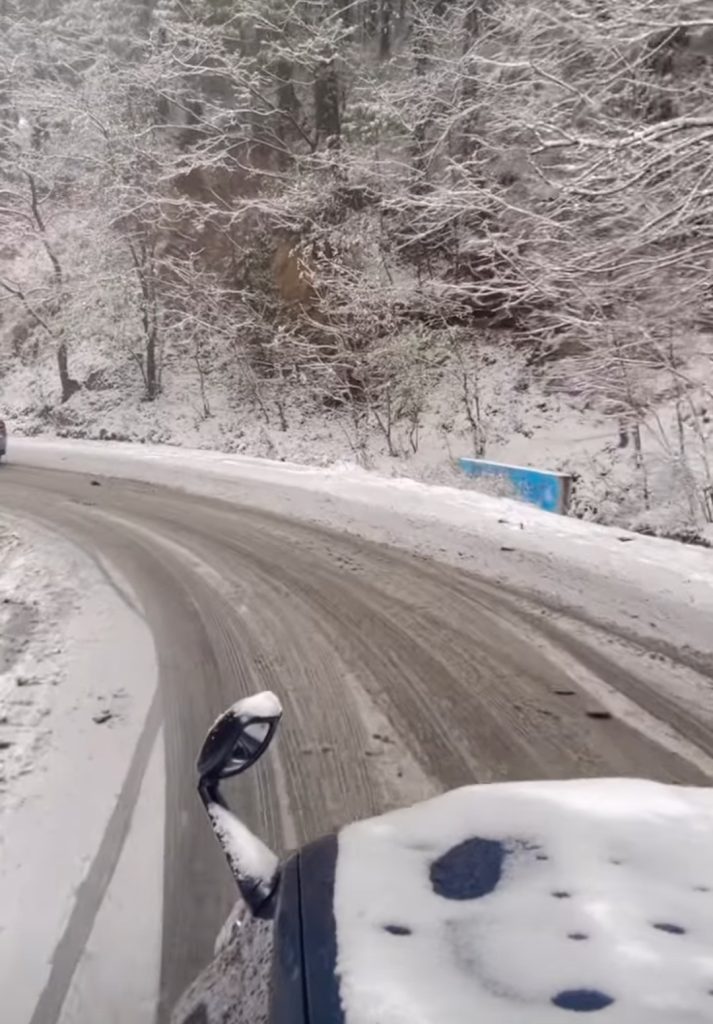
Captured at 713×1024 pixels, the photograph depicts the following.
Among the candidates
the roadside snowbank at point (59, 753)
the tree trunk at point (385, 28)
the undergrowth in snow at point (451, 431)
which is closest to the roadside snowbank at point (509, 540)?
the undergrowth in snow at point (451, 431)

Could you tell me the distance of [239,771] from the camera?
2.02m

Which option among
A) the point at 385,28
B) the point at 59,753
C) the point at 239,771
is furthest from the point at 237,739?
the point at 385,28

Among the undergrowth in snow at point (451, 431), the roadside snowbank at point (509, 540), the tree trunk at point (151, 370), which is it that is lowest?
the roadside snowbank at point (509, 540)

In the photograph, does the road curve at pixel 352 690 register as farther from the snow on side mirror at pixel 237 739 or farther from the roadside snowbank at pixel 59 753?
the snow on side mirror at pixel 237 739

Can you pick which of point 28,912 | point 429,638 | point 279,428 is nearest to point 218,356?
point 279,428

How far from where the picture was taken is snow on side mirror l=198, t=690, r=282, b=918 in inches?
74.2

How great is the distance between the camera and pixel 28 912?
9.35 ft

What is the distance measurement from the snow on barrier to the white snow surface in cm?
852

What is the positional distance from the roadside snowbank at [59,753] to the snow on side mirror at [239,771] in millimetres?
1102

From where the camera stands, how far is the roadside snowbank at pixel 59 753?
109 inches

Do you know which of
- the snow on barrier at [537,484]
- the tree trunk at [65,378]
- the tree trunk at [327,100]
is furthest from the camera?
the tree trunk at [65,378]

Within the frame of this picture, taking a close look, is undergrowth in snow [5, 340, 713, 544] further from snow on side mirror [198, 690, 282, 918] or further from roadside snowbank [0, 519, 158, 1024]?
snow on side mirror [198, 690, 282, 918]

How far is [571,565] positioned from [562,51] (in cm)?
673

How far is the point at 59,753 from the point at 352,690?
5.86 ft
